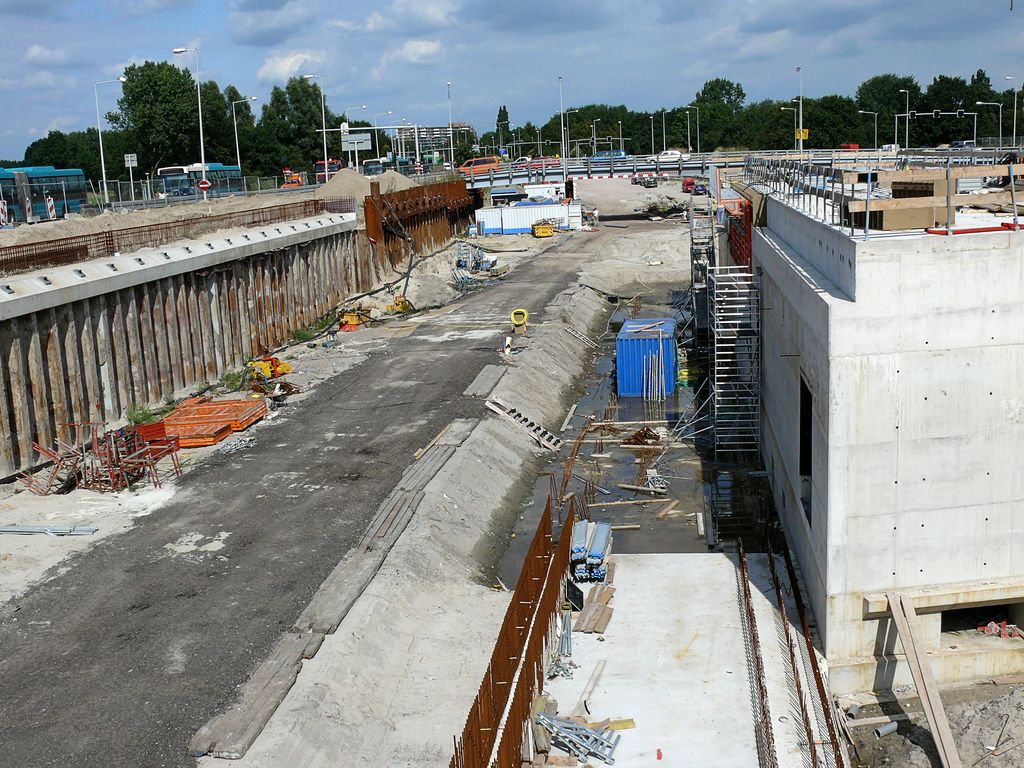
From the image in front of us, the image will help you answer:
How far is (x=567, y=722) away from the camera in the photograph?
1431cm

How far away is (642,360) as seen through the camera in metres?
34.5

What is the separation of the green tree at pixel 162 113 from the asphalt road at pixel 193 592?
90.6 meters

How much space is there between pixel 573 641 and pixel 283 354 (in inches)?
968

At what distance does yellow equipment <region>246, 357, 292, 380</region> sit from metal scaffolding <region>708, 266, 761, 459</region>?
14714 mm

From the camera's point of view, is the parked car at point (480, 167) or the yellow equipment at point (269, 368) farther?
the parked car at point (480, 167)

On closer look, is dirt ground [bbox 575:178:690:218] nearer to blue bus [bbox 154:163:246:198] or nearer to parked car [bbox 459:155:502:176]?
parked car [bbox 459:155:502:176]

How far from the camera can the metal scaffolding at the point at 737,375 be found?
92.2 feet

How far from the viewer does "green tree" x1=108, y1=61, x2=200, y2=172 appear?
11131 cm

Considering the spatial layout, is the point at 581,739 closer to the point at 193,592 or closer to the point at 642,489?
the point at 193,592

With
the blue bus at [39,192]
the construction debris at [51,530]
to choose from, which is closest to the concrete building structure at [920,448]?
the construction debris at [51,530]

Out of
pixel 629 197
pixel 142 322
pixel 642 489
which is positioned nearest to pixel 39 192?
pixel 142 322

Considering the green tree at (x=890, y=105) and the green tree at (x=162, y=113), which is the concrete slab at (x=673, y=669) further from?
the green tree at (x=890, y=105)

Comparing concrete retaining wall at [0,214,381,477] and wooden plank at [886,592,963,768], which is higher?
concrete retaining wall at [0,214,381,477]

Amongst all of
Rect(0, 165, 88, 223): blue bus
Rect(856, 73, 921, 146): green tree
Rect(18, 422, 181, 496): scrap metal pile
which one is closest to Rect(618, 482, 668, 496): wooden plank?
Rect(18, 422, 181, 496): scrap metal pile
